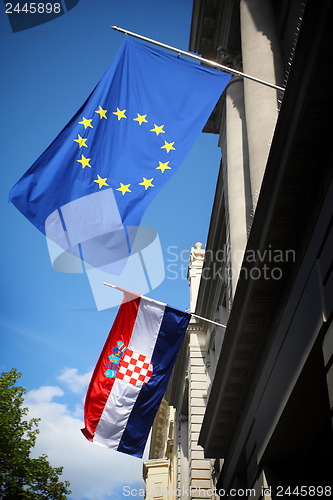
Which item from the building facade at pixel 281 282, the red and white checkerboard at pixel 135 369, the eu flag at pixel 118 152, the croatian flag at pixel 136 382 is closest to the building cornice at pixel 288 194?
the building facade at pixel 281 282

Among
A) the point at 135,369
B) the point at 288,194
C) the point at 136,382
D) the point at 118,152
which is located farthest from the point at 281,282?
the point at 136,382

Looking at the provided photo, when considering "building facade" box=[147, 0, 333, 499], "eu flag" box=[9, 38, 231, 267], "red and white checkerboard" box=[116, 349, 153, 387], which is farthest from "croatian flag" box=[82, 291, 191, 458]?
"eu flag" box=[9, 38, 231, 267]

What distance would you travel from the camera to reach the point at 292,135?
6715mm

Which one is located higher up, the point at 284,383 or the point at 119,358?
the point at 119,358

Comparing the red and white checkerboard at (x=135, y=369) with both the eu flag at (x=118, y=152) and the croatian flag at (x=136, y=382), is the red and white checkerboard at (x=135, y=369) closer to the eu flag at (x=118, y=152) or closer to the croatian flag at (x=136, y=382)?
the croatian flag at (x=136, y=382)

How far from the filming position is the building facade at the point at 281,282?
634 cm

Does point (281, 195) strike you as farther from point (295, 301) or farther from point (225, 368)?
point (225, 368)

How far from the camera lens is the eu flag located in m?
9.55

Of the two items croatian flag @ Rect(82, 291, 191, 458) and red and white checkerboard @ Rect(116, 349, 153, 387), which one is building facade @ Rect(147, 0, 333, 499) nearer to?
croatian flag @ Rect(82, 291, 191, 458)

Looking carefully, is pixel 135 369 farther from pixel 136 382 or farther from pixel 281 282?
pixel 281 282

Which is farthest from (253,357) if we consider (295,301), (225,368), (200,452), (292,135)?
(200,452)

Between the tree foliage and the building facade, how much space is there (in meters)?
16.1

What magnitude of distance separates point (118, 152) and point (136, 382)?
234 inches

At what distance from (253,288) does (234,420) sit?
15.7 feet
